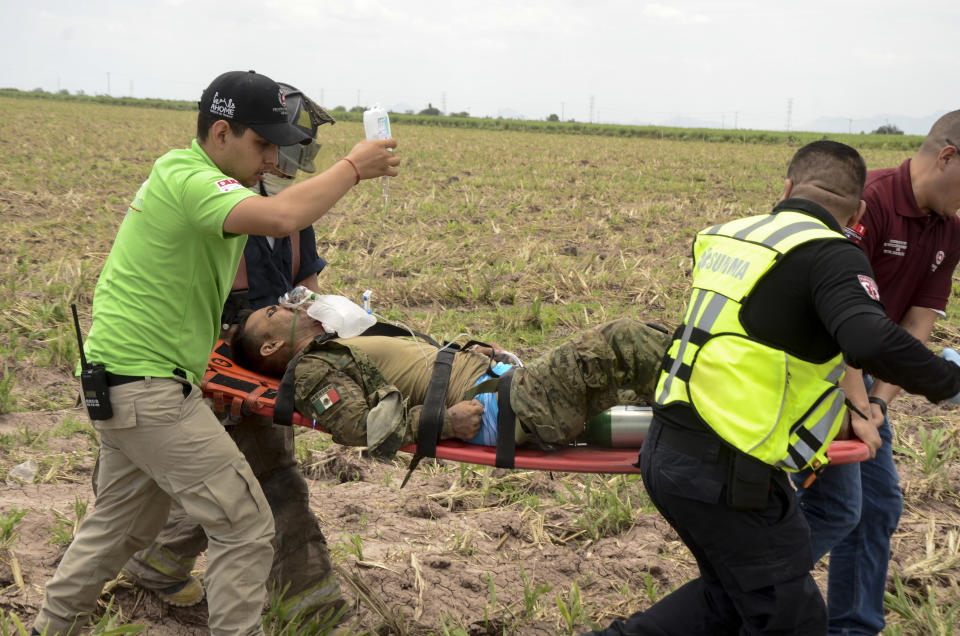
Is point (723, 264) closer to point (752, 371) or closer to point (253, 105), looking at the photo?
point (752, 371)

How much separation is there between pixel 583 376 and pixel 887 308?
1215mm

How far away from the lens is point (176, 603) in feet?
11.5

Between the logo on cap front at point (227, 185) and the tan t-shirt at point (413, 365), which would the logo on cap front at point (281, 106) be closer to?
the logo on cap front at point (227, 185)

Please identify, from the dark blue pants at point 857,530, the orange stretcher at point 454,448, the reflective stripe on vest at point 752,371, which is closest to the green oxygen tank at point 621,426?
the orange stretcher at point 454,448

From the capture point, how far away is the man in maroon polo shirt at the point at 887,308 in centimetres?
290

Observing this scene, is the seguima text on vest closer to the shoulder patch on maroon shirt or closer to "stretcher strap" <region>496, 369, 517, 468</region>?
the shoulder patch on maroon shirt

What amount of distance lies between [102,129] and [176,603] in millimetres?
28035

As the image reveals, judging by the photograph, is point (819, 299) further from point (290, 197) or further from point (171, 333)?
point (171, 333)

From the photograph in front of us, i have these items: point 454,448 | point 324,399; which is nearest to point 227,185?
point 324,399

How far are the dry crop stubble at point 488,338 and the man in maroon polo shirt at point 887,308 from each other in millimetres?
320

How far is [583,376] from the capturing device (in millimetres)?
3332

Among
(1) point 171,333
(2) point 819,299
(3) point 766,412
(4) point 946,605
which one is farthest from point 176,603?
(4) point 946,605

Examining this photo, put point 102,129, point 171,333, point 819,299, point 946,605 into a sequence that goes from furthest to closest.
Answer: point 102,129
point 946,605
point 171,333
point 819,299

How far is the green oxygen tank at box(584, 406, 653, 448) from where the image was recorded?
3.25 meters
